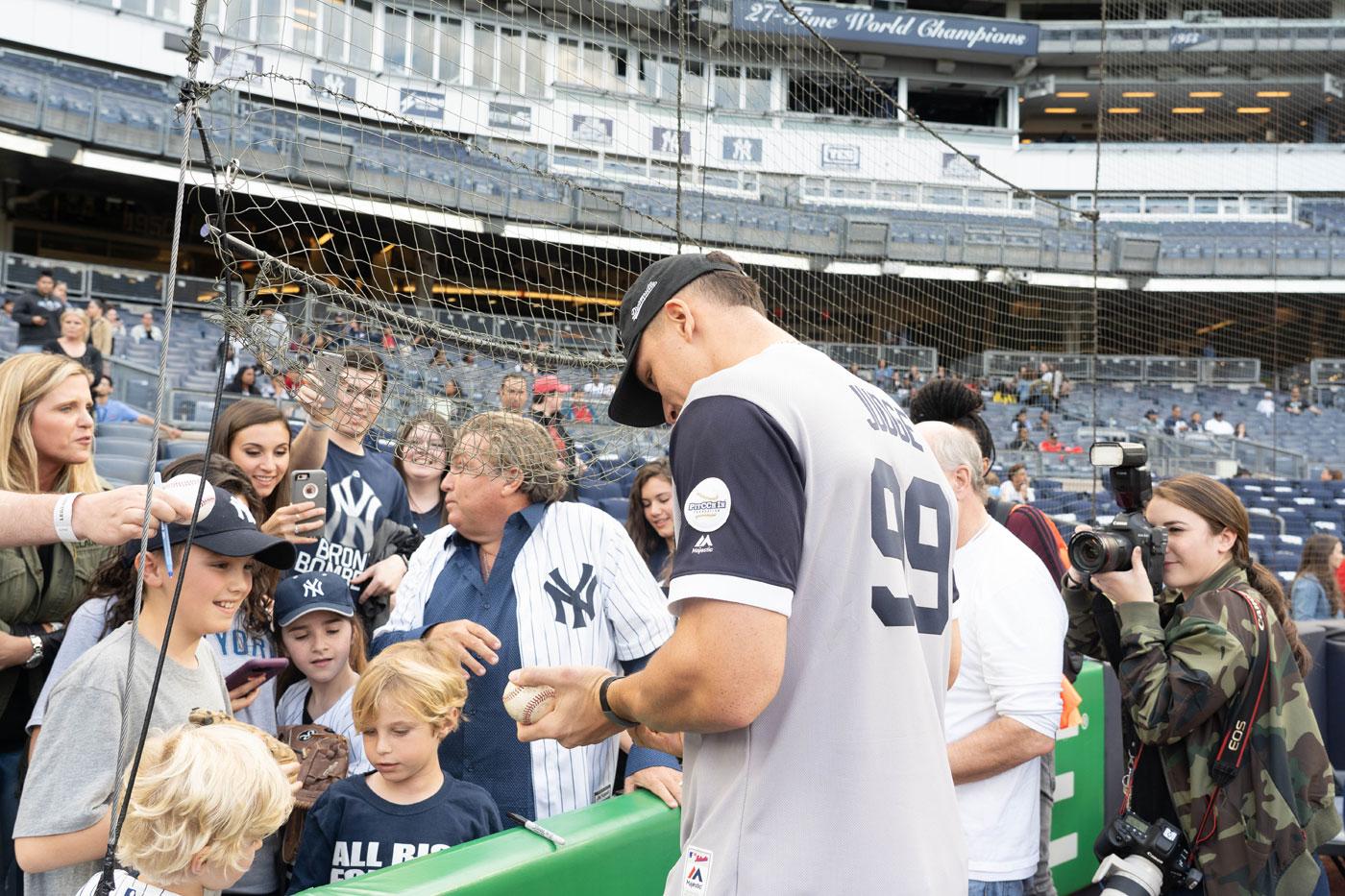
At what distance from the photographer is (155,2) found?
23.1m

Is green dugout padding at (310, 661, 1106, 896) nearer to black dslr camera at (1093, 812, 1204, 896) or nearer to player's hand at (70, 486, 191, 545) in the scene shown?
player's hand at (70, 486, 191, 545)

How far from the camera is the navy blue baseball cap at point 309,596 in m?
2.77

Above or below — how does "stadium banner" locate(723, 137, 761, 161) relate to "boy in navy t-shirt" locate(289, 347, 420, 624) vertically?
above

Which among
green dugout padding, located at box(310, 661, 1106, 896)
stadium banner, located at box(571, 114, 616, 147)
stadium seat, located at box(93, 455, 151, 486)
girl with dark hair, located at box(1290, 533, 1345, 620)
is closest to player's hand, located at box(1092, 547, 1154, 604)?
green dugout padding, located at box(310, 661, 1106, 896)

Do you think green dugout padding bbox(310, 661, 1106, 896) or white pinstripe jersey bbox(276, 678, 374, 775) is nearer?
green dugout padding bbox(310, 661, 1106, 896)

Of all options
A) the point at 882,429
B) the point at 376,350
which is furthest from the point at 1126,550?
the point at 376,350

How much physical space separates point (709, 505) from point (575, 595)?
129 cm

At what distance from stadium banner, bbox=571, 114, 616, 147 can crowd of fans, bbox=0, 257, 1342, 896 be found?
8.32ft

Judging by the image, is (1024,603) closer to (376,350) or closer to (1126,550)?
(1126,550)

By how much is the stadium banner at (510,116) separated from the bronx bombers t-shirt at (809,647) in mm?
2787

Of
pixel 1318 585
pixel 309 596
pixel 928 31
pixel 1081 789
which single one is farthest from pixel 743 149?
pixel 928 31

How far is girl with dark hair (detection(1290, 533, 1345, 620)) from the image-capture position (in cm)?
738

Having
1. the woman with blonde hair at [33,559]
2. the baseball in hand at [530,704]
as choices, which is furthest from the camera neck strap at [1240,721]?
the woman with blonde hair at [33,559]

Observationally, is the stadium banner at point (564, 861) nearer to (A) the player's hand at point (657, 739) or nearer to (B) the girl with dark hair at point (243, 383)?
(A) the player's hand at point (657, 739)
